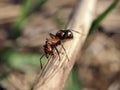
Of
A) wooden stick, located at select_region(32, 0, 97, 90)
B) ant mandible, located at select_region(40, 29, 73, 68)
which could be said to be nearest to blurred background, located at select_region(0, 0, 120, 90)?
ant mandible, located at select_region(40, 29, 73, 68)

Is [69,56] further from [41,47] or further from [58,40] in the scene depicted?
[41,47]

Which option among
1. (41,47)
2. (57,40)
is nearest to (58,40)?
(57,40)

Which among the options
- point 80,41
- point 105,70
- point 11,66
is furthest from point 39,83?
point 105,70

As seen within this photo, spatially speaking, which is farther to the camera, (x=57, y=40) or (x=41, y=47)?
(x=41, y=47)

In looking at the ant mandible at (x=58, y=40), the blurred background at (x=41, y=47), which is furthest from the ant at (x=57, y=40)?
the blurred background at (x=41, y=47)

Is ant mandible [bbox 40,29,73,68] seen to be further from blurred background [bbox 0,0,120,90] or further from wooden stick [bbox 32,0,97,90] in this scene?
blurred background [bbox 0,0,120,90]
